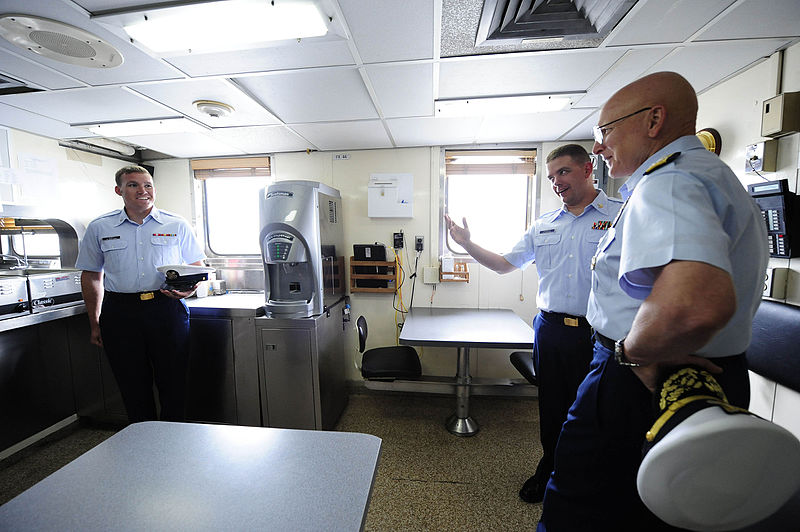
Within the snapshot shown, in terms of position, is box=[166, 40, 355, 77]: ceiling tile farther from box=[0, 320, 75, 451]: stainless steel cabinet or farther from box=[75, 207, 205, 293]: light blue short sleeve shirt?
box=[0, 320, 75, 451]: stainless steel cabinet

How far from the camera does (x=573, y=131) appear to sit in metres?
2.52

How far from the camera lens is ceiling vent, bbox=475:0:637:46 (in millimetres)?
1156

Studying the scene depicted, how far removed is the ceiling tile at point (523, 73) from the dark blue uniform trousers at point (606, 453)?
54.9 inches

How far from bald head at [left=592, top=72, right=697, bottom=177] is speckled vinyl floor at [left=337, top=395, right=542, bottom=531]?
6.23 ft

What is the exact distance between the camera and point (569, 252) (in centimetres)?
177

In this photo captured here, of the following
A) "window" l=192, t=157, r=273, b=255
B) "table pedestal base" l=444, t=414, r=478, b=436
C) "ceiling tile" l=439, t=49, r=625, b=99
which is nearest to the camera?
"ceiling tile" l=439, t=49, r=625, b=99

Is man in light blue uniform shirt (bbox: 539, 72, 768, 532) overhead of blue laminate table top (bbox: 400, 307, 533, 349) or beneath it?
overhead

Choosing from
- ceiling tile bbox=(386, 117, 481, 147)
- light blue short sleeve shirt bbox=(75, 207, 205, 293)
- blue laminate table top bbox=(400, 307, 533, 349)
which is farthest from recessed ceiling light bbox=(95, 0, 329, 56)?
blue laminate table top bbox=(400, 307, 533, 349)

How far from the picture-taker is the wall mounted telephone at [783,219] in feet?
4.54

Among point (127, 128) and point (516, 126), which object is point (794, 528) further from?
point (127, 128)

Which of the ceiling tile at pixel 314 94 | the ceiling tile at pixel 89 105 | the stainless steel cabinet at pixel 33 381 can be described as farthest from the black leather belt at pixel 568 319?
the stainless steel cabinet at pixel 33 381

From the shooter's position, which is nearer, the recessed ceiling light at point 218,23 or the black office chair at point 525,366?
the recessed ceiling light at point 218,23

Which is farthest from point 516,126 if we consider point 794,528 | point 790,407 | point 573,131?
point 794,528

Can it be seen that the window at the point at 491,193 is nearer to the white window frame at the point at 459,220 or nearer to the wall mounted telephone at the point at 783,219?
the white window frame at the point at 459,220
